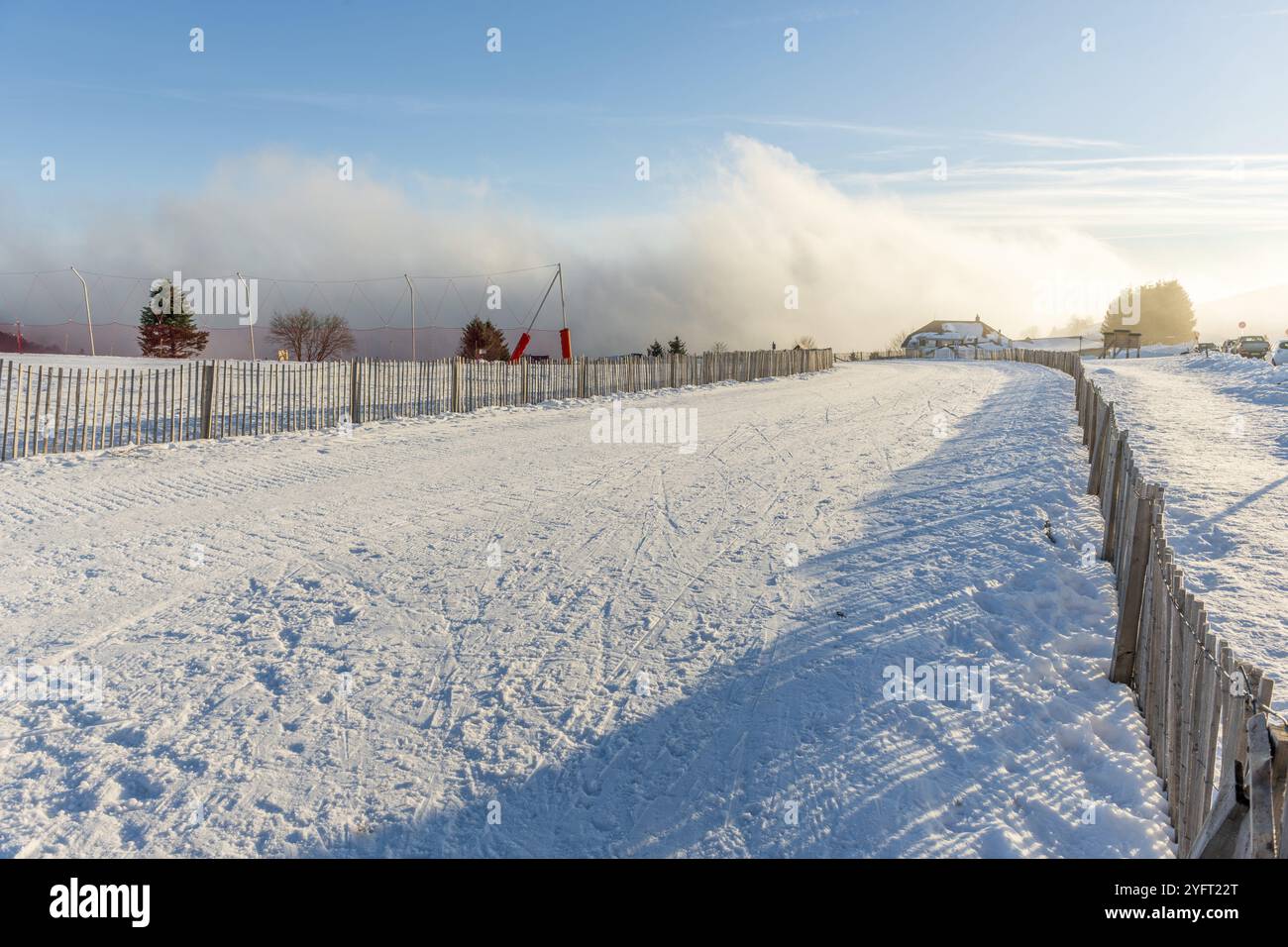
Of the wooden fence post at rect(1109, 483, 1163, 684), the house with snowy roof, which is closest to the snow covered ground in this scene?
the wooden fence post at rect(1109, 483, 1163, 684)

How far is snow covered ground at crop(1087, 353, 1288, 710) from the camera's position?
6223mm

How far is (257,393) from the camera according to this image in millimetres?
17078

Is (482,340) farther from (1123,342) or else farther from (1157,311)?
(1157,311)

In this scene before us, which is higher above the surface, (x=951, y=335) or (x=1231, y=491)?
(x=951, y=335)

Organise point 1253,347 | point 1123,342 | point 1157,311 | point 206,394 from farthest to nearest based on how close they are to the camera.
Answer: point 1157,311 → point 1123,342 → point 1253,347 → point 206,394

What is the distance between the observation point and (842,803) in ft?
12.0

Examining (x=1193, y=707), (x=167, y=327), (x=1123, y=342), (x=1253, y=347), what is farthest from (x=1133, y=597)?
(x=1123, y=342)

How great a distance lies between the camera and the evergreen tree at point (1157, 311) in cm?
9606

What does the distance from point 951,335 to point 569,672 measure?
108 m

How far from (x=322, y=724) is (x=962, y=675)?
430cm

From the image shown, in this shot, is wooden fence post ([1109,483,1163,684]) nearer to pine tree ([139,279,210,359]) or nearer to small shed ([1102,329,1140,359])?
pine tree ([139,279,210,359])

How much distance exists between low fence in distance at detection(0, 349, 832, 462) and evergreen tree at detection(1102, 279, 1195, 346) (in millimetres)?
94590
